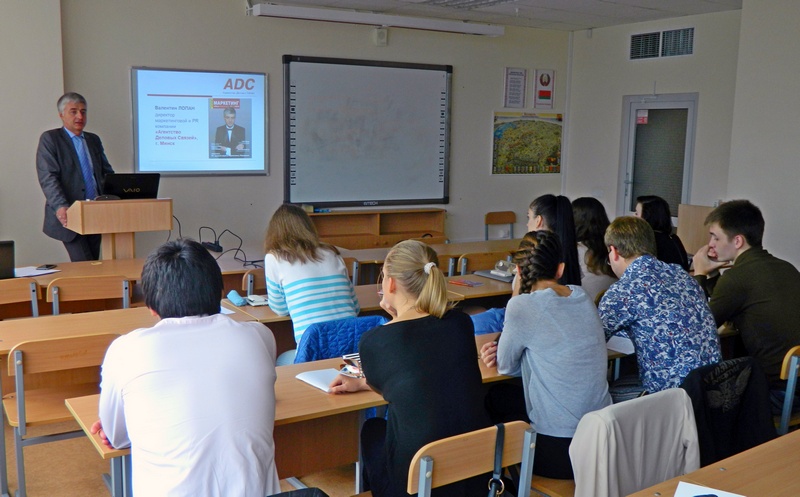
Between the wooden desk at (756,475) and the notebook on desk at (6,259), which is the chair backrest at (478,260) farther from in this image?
the wooden desk at (756,475)

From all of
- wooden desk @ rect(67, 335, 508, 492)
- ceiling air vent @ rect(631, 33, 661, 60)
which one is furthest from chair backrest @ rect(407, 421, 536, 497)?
ceiling air vent @ rect(631, 33, 661, 60)

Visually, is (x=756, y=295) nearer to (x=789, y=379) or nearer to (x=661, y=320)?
(x=789, y=379)

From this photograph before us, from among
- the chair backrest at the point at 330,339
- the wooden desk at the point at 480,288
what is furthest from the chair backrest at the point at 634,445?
the wooden desk at the point at 480,288

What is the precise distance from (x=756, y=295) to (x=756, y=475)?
5.64 feet

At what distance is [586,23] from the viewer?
839cm

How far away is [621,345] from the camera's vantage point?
338 centimetres

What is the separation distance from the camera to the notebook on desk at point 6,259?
4.18 m

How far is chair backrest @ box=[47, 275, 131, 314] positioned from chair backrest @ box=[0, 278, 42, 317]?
93 millimetres

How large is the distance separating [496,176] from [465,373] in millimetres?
6878

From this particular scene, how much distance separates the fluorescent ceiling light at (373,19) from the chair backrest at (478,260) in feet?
9.81

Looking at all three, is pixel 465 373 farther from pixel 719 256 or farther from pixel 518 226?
pixel 518 226

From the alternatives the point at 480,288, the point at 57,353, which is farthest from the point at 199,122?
the point at 57,353

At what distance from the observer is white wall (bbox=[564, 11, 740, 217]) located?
24.5 ft

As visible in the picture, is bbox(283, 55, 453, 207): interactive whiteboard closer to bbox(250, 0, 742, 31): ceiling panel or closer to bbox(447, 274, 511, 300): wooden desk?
bbox(250, 0, 742, 31): ceiling panel
